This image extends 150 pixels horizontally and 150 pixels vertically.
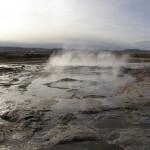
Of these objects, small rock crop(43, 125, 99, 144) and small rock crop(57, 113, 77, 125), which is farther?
small rock crop(57, 113, 77, 125)

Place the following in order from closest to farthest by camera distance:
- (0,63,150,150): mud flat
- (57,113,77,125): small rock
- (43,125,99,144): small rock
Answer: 1. (0,63,150,150): mud flat
2. (43,125,99,144): small rock
3. (57,113,77,125): small rock

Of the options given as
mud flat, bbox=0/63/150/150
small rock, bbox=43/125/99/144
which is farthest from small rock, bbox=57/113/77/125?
small rock, bbox=43/125/99/144

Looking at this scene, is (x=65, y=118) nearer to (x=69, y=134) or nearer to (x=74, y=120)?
(x=74, y=120)

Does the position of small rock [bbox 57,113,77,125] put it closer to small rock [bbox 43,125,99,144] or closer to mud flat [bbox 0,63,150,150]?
mud flat [bbox 0,63,150,150]

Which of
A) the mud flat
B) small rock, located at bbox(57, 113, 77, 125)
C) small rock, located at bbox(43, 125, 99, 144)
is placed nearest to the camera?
the mud flat

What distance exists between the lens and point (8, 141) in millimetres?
7469

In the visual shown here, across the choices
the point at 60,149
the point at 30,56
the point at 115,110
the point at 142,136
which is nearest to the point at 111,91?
the point at 115,110

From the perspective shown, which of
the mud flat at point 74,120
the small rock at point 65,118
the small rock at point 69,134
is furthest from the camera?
the small rock at point 65,118

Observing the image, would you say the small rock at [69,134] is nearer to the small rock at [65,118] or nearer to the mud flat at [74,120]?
the mud flat at [74,120]

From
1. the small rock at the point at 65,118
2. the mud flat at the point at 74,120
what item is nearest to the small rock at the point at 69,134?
the mud flat at the point at 74,120

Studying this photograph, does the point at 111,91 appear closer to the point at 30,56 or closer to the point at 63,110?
the point at 63,110

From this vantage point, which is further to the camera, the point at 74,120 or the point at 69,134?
the point at 74,120

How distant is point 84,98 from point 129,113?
3.46m

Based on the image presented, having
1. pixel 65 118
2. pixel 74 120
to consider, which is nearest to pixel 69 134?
pixel 74 120
